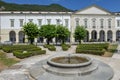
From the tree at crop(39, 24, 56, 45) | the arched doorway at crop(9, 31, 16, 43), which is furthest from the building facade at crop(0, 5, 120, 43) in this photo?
the tree at crop(39, 24, 56, 45)

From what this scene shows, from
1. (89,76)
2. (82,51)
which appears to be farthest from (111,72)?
(82,51)

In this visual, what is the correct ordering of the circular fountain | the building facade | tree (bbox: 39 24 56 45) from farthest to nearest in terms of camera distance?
the building facade → tree (bbox: 39 24 56 45) → the circular fountain

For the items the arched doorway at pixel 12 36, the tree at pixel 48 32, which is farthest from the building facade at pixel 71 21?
the tree at pixel 48 32

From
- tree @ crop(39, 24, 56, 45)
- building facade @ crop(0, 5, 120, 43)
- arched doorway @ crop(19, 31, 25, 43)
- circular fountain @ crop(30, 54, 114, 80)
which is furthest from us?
arched doorway @ crop(19, 31, 25, 43)

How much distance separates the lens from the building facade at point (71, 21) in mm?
60594

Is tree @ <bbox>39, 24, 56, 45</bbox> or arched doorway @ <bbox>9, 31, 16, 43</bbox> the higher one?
tree @ <bbox>39, 24, 56, 45</bbox>

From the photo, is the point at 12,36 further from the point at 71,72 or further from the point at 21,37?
the point at 71,72

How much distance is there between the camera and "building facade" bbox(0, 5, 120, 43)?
60.6m

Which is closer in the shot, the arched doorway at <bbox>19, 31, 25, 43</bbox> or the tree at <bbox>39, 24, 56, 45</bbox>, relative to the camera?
the tree at <bbox>39, 24, 56, 45</bbox>

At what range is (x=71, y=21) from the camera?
62.9 metres

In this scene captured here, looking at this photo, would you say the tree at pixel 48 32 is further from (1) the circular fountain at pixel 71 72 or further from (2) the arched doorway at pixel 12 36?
(1) the circular fountain at pixel 71 72

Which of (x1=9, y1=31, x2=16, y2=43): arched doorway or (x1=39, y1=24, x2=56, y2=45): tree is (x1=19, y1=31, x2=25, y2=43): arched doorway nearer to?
(x1=9, y1=31, x2=16, y2=43): arched doorway

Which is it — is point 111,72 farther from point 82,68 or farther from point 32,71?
point 32,71

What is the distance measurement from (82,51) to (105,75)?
1355 cm
